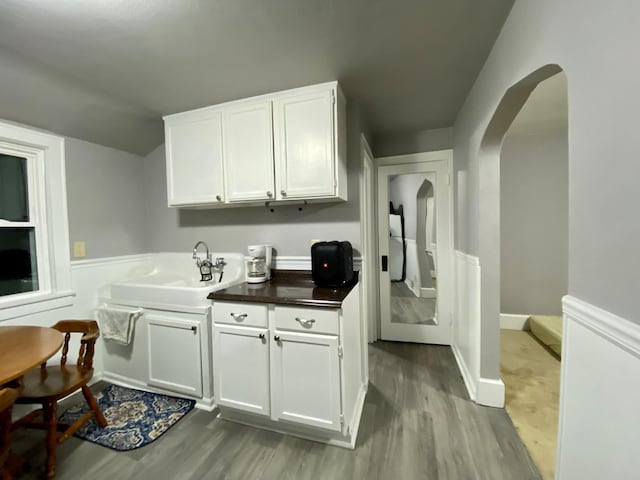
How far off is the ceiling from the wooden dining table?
4.95 feet

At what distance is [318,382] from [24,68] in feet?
8.46

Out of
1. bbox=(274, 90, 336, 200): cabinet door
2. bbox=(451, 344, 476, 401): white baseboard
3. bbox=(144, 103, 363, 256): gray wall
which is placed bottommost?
bbox=(451, 344, 476, 401): white baseboard

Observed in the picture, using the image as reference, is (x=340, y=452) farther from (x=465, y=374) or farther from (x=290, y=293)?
(x=465, y=374)

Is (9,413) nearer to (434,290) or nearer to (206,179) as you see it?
(206,179)

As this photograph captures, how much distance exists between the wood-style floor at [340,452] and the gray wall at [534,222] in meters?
1.94

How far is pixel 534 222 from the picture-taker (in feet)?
10.2

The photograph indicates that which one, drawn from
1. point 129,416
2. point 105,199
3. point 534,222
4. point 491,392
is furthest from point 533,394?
point 105,199

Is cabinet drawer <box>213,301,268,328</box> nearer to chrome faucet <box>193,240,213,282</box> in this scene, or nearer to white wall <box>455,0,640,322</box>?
chrome faucet <box>193,240,213,282</box>

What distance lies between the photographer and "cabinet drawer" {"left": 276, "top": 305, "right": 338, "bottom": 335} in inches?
58.7

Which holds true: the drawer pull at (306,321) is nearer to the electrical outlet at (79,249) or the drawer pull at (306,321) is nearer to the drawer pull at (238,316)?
the drawer pull at (238,316)

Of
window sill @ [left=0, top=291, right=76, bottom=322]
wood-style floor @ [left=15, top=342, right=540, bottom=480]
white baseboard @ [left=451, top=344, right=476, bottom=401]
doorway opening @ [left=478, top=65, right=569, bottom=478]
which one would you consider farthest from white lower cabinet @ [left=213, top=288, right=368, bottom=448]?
window sill @ [left=0, top=291, right=76, bottom=322]

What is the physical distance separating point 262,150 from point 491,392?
94.9 inches

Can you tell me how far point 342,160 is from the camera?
1890 millimetres

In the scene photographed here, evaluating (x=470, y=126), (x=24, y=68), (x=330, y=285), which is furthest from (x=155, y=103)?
(x=470, y=126)
